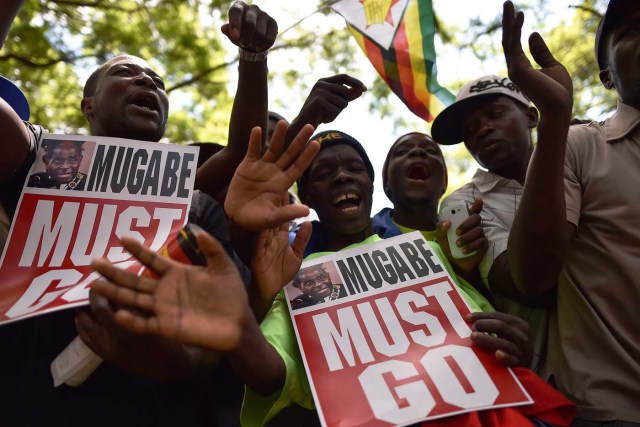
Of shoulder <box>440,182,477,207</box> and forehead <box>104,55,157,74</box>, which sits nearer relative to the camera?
shoulder <box>440,182,477,207</box>

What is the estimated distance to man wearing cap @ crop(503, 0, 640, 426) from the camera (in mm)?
1835

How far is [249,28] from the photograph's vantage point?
2.33 metres

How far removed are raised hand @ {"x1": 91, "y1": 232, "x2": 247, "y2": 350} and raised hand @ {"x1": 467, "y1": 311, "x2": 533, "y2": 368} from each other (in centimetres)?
84

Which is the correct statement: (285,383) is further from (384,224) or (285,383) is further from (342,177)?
(384,224)

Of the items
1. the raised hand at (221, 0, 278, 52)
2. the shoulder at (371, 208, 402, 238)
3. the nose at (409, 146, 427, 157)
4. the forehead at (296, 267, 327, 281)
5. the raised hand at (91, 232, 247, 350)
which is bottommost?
the raised hand at (91, 232, 247, 350)

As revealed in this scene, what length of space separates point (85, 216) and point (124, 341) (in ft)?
2.08

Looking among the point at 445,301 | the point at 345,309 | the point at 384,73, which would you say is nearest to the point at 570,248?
the point at 445,301

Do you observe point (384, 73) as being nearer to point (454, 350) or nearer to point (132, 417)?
point (454, 350)

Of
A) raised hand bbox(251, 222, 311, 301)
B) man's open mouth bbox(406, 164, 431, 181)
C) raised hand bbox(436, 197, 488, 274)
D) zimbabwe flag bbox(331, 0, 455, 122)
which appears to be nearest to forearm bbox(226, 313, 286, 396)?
raised hand bbox(251, 222, 311, 301)

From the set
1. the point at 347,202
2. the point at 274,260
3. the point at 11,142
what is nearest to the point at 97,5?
the point at 347,202

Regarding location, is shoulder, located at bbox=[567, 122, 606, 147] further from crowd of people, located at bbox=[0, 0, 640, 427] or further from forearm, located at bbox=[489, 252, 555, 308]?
forearm, located at bbox=[489, 252, 555, 308]

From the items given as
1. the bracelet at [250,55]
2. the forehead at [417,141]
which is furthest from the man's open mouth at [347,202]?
the bracelet at [250,55]

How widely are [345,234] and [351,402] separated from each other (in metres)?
1.32

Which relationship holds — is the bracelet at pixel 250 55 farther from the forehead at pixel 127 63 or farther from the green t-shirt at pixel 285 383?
the green t-shirt at pixel 285 383
